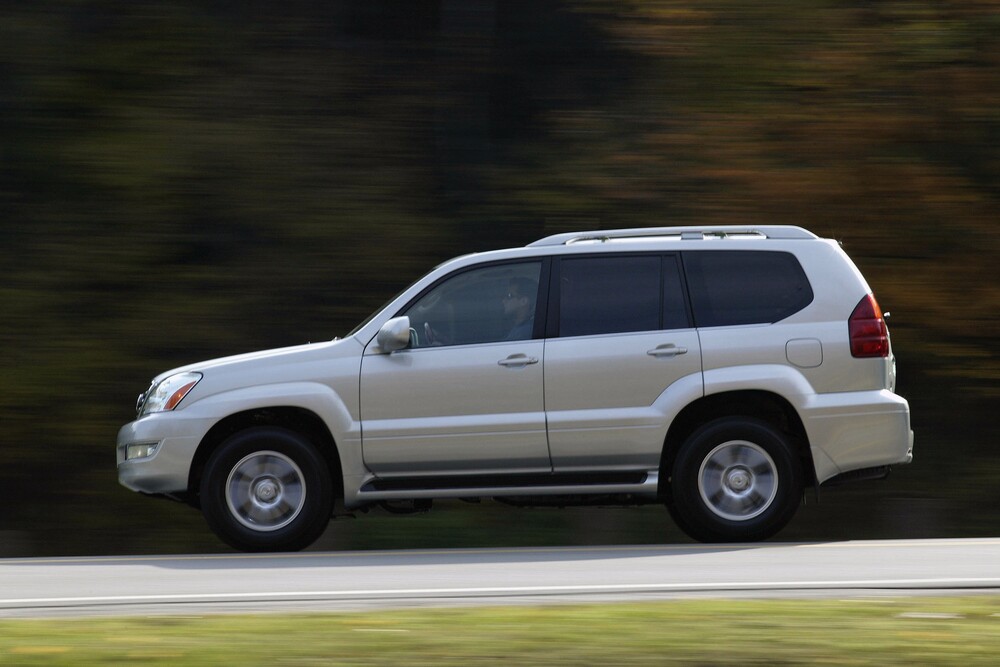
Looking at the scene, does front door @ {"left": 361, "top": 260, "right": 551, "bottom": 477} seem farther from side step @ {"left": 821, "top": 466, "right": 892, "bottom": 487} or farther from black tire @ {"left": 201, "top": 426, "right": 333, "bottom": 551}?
side step @ {"left": 821, "top": 466, "right": 892, "bottom": 487}

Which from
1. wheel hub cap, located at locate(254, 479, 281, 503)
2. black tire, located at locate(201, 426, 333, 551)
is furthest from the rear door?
wheel hub cap, located at locate(254, 479, 281, 503)

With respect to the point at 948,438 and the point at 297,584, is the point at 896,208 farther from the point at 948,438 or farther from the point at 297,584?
the point at 297,584

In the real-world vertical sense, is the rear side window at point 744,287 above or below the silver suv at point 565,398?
above

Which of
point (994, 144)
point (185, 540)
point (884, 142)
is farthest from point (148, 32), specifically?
point (994, 144)

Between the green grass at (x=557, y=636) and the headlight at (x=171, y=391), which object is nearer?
the green grass at (x=557, y=636)

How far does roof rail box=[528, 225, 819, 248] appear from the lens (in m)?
9.05

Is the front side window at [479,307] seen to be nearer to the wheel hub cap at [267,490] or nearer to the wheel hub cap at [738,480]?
the wheel hub cap at [267,490]

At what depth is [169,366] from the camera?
13.1m

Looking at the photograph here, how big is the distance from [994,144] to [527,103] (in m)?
4.59

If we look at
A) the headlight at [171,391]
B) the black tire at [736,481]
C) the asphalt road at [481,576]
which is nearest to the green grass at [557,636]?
the asphalt road at [481,576]

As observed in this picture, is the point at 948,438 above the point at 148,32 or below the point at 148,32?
below

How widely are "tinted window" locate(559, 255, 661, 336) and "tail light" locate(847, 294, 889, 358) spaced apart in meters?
1.17

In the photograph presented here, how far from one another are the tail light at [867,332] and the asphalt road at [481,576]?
3.80 ft

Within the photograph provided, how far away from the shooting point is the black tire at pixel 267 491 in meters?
8.77
